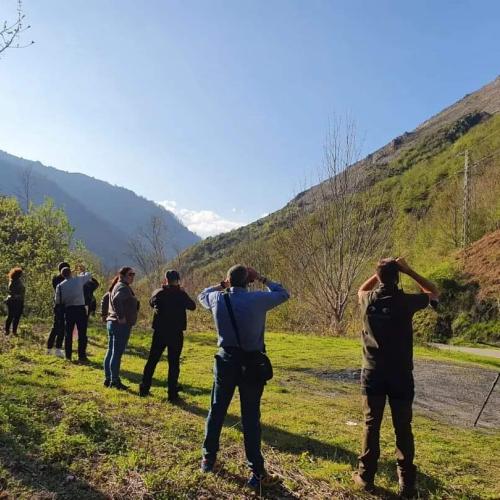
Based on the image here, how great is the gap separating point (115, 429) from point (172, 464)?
1.16 m

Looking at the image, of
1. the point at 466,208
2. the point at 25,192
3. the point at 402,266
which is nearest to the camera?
the point at 402,266

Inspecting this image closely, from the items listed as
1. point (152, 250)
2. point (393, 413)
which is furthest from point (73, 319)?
point (152, 250)

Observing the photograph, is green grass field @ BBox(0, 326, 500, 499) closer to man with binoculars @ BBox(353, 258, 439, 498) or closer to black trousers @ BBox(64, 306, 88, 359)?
man with binoculars @ BBox(353, 258, 439, 498)

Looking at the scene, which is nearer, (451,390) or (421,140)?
(451,390)

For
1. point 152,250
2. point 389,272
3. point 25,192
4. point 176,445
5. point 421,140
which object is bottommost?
point 176,445

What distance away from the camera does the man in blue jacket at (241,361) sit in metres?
4.83

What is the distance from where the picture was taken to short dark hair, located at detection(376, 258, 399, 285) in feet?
15.8

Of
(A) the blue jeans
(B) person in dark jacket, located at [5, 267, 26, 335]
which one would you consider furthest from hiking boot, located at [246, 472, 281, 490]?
(B) person in dark jacket, located at [5, 267, 26, 335]

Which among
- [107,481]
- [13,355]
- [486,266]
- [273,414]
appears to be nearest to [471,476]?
[273,414]

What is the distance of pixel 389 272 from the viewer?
4812 millimetres

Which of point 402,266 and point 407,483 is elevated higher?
point 402,266

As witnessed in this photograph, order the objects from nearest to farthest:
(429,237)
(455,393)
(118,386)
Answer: (118,386), (455,393), (429,237)

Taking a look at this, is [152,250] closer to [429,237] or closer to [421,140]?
[429,237]

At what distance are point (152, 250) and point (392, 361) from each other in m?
37.0
